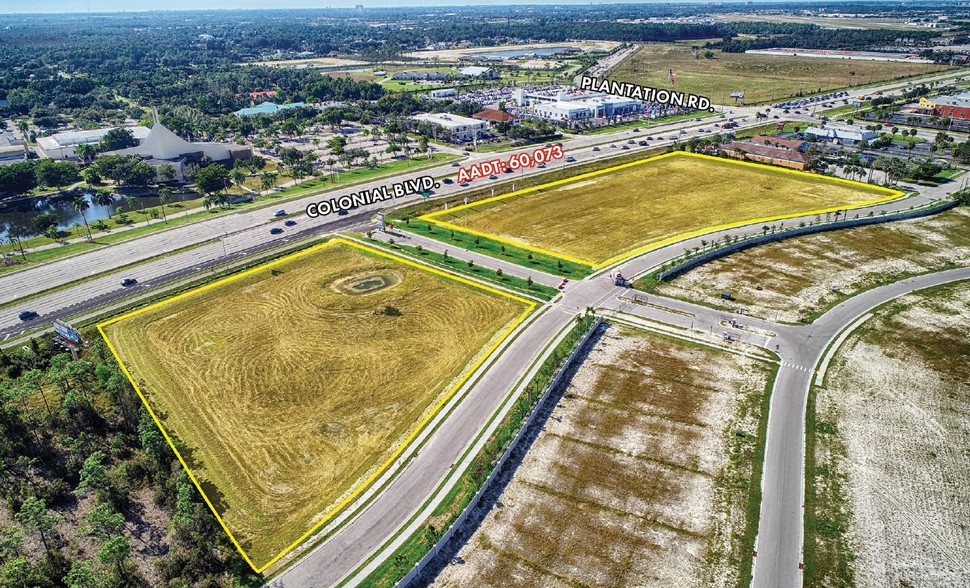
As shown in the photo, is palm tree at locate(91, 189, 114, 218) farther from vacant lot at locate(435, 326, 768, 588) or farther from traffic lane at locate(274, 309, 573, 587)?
vacant lot at locate(435, 326, 768, 588)

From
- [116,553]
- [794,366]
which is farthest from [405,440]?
[794,366]

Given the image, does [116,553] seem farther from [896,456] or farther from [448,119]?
[448,119]

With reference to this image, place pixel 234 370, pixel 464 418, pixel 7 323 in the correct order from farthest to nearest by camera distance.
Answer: pixel 7 323 → pixel 234 370 → pixel 464 418

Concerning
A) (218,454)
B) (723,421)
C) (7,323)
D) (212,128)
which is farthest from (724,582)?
(212,128)

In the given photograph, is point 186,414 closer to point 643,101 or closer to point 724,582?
point 724,582

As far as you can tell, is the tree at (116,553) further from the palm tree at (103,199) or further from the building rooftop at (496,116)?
the building rooftop at (496,116)

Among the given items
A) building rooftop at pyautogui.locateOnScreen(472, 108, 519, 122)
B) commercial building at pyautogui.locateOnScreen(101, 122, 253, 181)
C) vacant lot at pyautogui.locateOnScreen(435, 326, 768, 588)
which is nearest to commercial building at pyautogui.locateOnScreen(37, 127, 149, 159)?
commercial building at pyautogui.locateOnScreen(101, 122, 253, 181)
